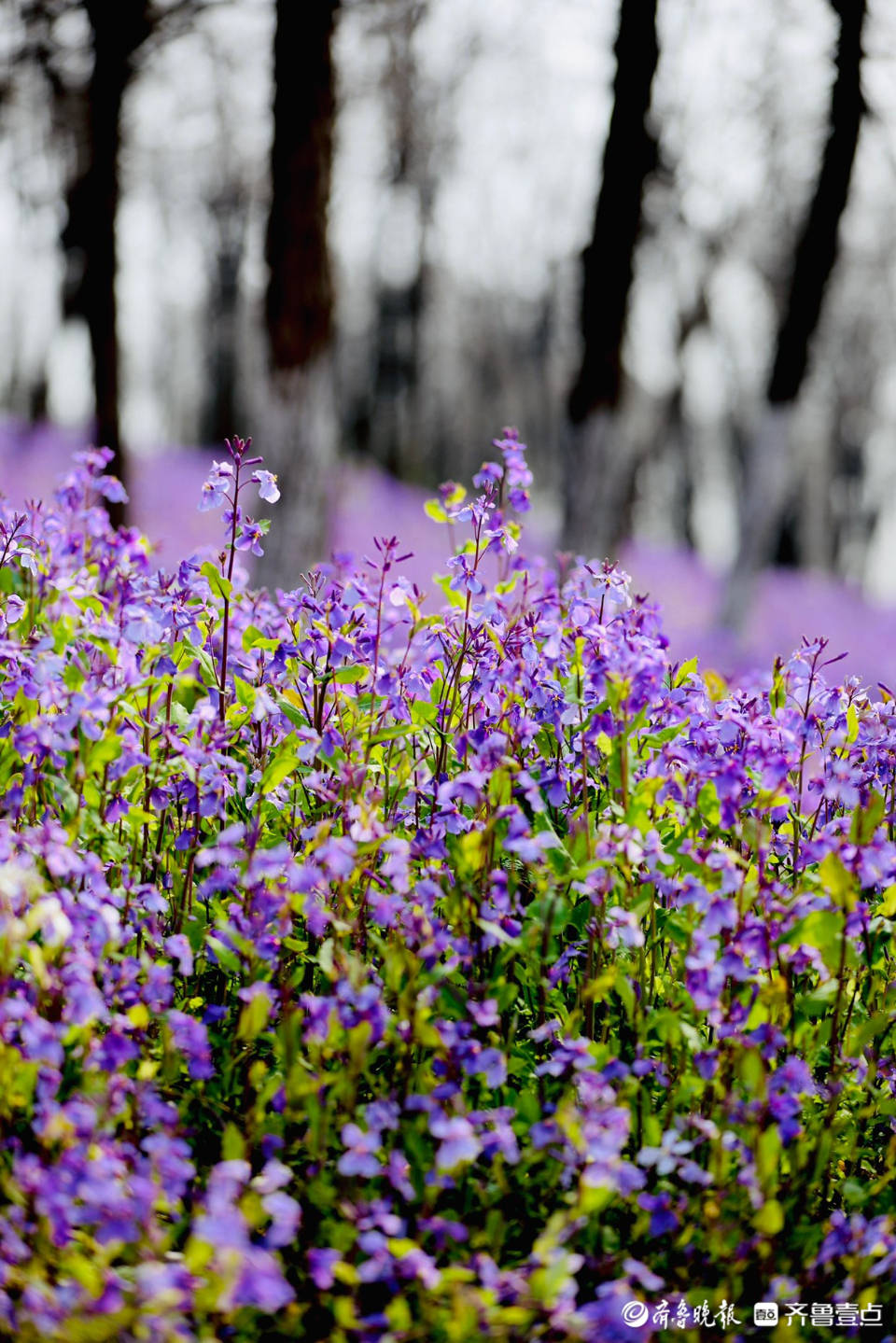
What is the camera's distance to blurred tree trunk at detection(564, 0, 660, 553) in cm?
756

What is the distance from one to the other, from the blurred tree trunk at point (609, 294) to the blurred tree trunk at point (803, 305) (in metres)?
3.16

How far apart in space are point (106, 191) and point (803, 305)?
6.32 metres

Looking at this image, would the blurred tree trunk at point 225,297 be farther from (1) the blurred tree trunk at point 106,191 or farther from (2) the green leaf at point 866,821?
(2) the green leaf at point 866,821

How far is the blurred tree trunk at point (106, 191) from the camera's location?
29.1ft

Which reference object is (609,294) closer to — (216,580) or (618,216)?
(618,216)

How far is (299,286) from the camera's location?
6.92m

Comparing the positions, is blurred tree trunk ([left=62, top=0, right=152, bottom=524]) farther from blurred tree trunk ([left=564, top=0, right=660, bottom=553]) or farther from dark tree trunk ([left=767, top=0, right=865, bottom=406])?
dark tree trunk ([left=767, top=0, right=865, bottom=406])

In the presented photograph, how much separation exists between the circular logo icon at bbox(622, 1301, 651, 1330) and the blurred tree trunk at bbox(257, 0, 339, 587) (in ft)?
17.6

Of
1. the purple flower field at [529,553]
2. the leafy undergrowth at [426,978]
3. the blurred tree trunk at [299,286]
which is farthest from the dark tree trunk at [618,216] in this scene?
the leafy undergrowth at [426,978]

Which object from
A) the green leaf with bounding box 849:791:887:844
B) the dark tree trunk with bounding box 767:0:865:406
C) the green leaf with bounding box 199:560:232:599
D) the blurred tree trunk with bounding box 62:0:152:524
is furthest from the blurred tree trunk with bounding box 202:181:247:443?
the green leaf with bounding box 849:791:887:844

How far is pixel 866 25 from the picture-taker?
10031 mm

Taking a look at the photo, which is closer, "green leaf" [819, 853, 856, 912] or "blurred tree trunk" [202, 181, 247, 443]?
"green leaf" [819, 853, 856, 912]

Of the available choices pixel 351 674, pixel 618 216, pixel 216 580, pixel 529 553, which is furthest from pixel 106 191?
pixel 351 674

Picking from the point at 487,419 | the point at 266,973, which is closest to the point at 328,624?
the point at 266,973
